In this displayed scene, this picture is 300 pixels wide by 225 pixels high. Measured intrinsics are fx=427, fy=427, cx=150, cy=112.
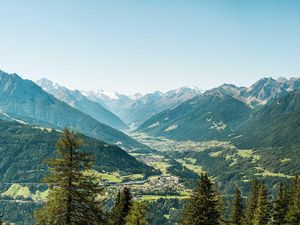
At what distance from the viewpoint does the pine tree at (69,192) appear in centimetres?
3384

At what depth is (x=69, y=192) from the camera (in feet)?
112

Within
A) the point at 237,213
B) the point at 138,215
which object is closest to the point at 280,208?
the point at 237,213

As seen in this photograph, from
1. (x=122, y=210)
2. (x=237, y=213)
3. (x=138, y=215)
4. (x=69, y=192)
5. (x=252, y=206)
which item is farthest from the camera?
(x=252, y=206)

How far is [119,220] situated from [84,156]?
3041 centimetres

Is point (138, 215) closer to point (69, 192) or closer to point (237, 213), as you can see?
point (69, 192)

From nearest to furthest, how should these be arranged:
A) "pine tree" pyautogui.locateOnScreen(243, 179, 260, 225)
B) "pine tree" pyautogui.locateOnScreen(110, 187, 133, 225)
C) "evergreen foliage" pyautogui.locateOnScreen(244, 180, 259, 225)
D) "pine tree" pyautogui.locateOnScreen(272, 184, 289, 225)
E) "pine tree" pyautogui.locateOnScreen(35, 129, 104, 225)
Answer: "pine tree" pyautogui.locateOnScreen(35, 129, 104, 225) < "pine tree" pyautogui.locateOnScreen(110, 187, 133, 225) < "pine tree" pyautogui.locateOnScreen(272, 184, 289, 225) < "pine tree" pyautogui.locateOnScreen(243, 179, 260, 225) < "evergreen foliage" pyautogui.locateOnScreen(244, 180, 259, 225)

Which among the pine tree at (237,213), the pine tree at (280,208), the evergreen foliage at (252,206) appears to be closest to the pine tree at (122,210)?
the pine tree at (280,208)

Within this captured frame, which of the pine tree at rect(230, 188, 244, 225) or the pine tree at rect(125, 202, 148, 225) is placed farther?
the pine tree at rect(230, 188, 244, 225)

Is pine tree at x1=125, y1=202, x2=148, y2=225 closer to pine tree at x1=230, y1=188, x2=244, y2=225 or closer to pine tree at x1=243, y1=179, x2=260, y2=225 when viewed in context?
pine tree at x1=243, y1=179, x2=260, y2=225

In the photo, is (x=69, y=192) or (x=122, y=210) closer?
(x=69, y=192)

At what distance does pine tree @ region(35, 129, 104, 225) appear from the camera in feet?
111

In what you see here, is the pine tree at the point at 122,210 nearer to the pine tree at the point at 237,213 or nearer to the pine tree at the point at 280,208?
the pine tree at the point at 280,208

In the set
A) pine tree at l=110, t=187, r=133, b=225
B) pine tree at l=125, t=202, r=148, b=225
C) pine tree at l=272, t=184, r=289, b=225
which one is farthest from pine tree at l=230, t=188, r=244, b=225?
pine tree at l=125, t=202, r=148, b=225

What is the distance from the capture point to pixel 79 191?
34.8 metres
